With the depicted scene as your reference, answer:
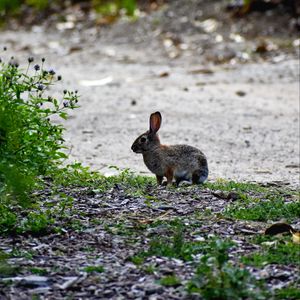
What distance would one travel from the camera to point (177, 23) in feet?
63.9

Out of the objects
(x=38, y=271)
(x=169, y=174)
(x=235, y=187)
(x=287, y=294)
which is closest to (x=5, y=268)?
(x=38, y=271)

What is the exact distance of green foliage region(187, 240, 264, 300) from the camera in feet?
16.1

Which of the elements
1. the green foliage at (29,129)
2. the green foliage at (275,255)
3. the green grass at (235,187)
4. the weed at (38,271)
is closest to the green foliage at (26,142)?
the green foliage at (29,129)

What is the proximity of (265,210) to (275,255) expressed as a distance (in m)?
1.07

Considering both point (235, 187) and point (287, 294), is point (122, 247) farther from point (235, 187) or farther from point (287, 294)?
point (235, 187)

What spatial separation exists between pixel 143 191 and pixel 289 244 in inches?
73.0

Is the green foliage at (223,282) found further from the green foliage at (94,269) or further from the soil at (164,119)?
the green foliage at (94,269)

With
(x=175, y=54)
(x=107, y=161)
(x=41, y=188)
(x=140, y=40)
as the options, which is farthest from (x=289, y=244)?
(x=140, y=40)

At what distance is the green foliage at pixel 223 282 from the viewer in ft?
16.1

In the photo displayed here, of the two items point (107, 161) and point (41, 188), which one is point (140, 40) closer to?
point (107, 161)

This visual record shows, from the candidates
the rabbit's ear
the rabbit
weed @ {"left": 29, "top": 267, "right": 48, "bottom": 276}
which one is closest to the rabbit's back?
the rabbit

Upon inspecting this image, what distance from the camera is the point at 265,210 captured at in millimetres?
6742

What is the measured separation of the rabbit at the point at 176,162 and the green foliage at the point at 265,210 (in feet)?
4.27

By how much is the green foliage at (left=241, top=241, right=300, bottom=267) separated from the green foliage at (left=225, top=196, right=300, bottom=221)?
64 centimetres
